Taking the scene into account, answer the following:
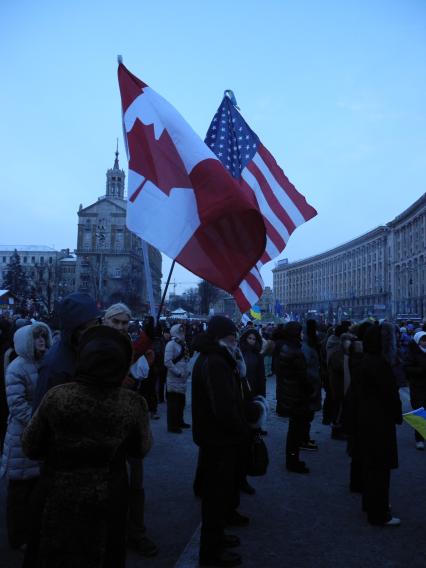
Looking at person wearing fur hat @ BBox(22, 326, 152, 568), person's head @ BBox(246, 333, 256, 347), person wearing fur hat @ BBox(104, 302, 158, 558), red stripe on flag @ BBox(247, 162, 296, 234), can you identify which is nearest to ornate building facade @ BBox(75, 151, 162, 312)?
red stripe on flag @ BBox(247, 162, 296, 234)

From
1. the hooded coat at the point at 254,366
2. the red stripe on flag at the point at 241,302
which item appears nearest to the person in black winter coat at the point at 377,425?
the red stripe on flag at the point at 241,302

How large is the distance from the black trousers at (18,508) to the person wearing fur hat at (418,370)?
6.05m

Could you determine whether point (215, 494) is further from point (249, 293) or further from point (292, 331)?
point (249, 293)

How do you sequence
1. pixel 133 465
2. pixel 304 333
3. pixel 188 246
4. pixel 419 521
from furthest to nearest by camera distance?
pixel 304 333 → pixel 188 246 → pixel 419 521 → pixel 133 465

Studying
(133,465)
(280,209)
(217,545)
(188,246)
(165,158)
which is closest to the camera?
(217,545)

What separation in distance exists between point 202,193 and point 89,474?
3547 mm

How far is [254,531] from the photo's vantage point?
4645 mm

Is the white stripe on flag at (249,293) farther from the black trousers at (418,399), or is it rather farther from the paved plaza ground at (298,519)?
the black trousers at (418,399)

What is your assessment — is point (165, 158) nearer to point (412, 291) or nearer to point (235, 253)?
point (235, 253)

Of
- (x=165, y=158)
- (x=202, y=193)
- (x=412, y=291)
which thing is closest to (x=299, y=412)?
(x=202, y=193)

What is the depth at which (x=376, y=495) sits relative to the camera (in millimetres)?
4797

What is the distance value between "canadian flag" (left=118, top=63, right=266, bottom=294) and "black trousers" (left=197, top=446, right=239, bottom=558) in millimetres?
1880

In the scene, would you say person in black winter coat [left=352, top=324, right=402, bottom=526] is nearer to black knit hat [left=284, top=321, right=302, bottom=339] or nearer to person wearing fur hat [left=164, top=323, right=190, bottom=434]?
black knit hat [left=284, top=321, right=302, bottom=339]

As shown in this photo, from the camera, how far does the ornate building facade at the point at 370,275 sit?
267ft
